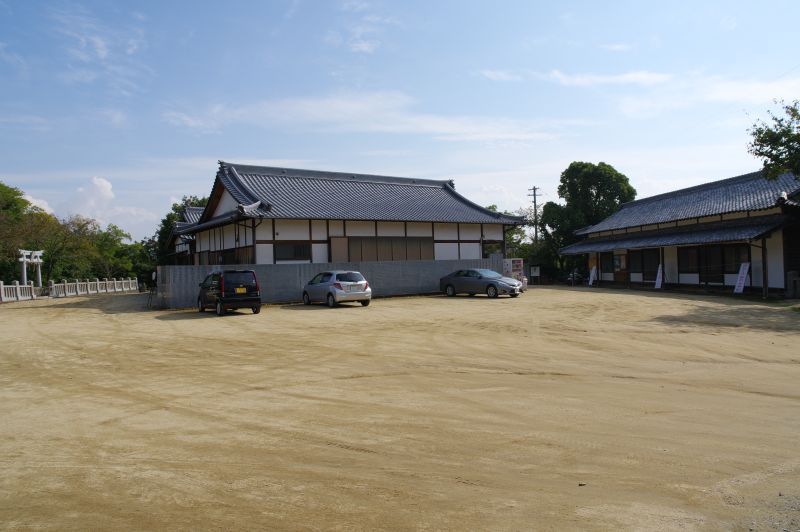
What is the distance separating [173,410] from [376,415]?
248 centimetres

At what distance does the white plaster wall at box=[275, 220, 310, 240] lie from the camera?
2539cm

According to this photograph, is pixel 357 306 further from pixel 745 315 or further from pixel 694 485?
pixel 694 485

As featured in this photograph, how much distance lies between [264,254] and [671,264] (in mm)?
21842

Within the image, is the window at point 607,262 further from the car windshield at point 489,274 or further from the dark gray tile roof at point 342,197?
the car windshield at point 489,274

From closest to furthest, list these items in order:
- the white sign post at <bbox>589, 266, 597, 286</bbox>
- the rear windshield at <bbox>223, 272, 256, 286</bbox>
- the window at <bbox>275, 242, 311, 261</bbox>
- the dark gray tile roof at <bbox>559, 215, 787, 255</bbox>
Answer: the rear windshield at <bbox>223, 272, 256, 286</bbox>
the dark gray tile roof at <bbox>559, 215, 787, 255</bbox>
the window at <bbox>275, 242, 311, 261</bbox>
the white sign post at <bbox>589, 266, 597, 286</bbox>

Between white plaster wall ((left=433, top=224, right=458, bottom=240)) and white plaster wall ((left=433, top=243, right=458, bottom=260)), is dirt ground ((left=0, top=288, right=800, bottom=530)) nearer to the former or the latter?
white plaster wall ((left=433, top=243, right=458, bottom=260))

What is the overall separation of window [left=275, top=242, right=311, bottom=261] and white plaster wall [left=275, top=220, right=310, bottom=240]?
0.35 m

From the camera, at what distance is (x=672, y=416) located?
19.4 ft

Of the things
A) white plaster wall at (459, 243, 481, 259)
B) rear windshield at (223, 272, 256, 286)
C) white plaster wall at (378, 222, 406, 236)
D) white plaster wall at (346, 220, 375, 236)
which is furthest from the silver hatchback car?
white plaster wall at (459, 243, 481, 259)

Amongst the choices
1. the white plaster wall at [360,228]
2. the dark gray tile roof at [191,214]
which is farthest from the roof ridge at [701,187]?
the dark gray tile roof at [191,214]

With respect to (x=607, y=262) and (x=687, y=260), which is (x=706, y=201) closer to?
(x=687, y=260)

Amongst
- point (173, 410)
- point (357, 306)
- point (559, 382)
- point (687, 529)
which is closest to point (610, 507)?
point (687, 529)

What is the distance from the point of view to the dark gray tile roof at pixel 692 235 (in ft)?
76.7

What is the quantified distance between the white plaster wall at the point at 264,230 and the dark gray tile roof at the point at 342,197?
2.28 feet
